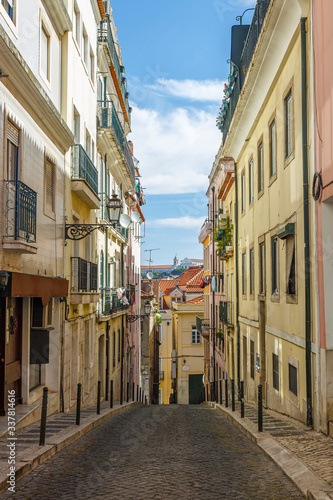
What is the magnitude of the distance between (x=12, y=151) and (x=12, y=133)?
1.06 ft

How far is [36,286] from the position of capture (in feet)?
34.4

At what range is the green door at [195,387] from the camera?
50.2 meters

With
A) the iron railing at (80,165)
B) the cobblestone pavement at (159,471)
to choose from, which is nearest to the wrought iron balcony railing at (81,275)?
the iron railing at (80,165)

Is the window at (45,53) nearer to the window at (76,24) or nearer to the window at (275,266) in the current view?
the window at (76,24)

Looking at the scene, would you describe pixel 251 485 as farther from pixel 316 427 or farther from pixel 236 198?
pixel 236 198

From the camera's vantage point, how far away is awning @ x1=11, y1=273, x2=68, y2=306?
365 inches

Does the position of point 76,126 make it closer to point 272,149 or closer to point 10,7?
point 272,149

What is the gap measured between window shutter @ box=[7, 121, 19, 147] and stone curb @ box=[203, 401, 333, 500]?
6.55 meters

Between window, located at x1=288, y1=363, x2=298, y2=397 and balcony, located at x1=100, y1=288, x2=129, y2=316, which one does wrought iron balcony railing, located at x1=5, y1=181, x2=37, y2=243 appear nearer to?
window, located at x1=288, y1=363, x2=298, y2=397

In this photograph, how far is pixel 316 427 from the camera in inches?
386

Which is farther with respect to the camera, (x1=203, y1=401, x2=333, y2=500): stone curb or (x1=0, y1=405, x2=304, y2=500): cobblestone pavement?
(x1=0, y1=405, x2=304, y2=500): cobblestone pavement

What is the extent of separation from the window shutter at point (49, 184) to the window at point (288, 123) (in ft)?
17.4

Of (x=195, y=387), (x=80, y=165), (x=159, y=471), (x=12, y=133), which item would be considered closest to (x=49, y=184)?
(x=80, y=165)

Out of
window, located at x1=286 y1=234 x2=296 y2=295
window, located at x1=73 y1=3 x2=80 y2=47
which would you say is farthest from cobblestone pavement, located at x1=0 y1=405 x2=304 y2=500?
window, located at x1=73 y1=3 x2=80 y2=47
